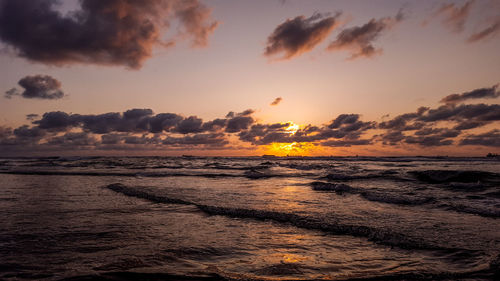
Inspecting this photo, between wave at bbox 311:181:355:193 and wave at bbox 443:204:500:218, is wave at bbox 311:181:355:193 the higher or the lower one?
the lower one

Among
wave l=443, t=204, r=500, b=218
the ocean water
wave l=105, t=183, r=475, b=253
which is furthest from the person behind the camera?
wave l=443, t=204, r=500, b=218

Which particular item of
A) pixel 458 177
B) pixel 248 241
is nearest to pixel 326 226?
pixel 248 241

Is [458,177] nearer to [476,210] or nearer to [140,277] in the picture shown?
[476,210]

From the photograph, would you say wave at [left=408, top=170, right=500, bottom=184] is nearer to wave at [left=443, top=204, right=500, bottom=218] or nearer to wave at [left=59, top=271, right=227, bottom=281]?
wave at [left=443, top=204, right=500, bottom=218]

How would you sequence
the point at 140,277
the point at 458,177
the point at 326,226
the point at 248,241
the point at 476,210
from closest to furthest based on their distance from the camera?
the point at 140,277 < the point at 248,241 < the point at 326,226 < the point at 476,210 < the point at 458,177

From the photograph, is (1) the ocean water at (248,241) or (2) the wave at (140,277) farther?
(1) the ocean water at (248,241)

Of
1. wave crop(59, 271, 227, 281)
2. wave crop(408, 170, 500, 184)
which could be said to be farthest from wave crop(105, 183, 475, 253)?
wave crop(408, 170, 500, 184)

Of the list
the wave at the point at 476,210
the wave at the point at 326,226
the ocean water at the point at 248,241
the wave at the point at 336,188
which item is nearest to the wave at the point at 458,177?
the wave at the point at 336,188

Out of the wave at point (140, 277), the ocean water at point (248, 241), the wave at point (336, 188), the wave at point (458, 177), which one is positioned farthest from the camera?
the wave at point (458, 177)

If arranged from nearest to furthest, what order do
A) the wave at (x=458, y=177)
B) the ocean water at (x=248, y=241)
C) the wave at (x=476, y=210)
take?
the ocean water at (x=248, y=241) < the wave at (x=476, y=210) < the wave at (x=458, y=177)

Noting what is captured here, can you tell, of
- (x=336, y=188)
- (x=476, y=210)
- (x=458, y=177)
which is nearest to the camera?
(x=476, y=210)

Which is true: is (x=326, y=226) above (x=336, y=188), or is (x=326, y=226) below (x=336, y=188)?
above

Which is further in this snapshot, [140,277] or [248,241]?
[248,241]

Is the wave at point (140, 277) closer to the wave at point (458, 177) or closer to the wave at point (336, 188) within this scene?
the wave at point (336, 188)
